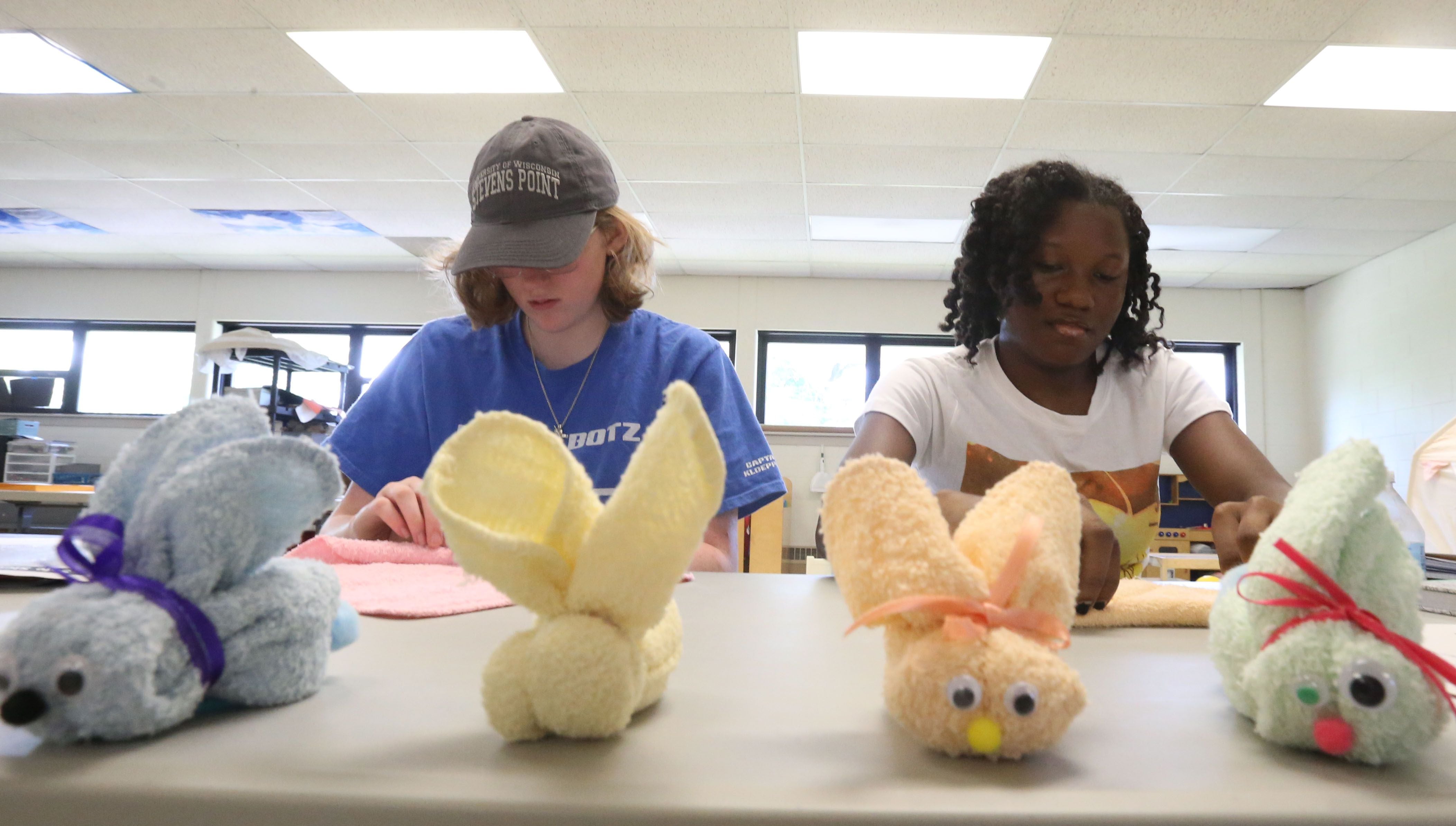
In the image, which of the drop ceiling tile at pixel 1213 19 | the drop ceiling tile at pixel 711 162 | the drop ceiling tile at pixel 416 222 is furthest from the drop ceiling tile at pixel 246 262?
the drop ceiling tile at pixel 1213 19

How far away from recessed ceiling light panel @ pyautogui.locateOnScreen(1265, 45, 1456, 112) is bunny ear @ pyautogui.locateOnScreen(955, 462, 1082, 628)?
128 inches

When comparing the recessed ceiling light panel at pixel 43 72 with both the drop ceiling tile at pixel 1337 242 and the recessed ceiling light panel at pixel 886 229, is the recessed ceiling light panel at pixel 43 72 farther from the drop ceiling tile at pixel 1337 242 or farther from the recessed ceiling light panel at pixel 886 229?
the drop ceiling tile at pixel 1337 242

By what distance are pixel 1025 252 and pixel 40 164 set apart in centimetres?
491

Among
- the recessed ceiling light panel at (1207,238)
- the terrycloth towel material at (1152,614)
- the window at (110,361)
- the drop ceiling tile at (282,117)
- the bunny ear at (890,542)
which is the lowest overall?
the terrycloth towel material at (1152,614)

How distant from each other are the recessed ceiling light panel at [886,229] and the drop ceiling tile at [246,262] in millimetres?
3661

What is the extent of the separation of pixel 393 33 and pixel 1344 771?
325cm

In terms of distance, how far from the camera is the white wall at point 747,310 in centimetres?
586

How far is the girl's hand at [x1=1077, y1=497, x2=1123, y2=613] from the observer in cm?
58

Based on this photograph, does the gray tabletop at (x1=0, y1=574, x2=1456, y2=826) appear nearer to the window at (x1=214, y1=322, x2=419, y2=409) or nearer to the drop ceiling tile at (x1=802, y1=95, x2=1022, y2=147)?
the drop ceiling tile at (x1=802, y1=95, x2=1022, y2=147)

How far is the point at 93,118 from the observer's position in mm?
3660

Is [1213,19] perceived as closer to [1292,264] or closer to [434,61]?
[434,61]

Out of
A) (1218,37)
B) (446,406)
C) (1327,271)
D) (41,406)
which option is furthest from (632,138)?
(41,406)

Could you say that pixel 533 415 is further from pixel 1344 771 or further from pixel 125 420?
pixel 125 420

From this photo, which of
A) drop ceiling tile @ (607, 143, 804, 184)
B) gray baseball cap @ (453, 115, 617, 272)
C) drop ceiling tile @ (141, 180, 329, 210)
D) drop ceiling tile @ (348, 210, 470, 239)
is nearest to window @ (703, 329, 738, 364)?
drop ceiling tile @ (348, 210, 470, 239)
